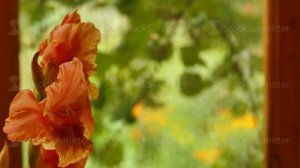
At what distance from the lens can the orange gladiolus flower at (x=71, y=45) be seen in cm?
92

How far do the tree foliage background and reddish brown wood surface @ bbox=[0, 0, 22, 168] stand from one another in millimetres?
205

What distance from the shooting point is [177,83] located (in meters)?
1.44

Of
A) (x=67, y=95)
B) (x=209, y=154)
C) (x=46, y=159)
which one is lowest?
(x=209, y=154)

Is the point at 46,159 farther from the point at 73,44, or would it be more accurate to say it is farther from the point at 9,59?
the point at 9,59

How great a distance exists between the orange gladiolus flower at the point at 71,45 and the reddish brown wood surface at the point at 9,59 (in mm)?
395

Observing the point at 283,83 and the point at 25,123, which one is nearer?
the point at 25,123

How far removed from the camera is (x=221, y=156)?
57.8 inches

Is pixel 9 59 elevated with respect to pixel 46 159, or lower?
elevated

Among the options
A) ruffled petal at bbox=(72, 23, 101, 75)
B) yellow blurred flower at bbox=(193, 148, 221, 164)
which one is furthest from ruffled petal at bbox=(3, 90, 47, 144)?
yellow blurred flower at bbox=(193, 148, 221, 164)

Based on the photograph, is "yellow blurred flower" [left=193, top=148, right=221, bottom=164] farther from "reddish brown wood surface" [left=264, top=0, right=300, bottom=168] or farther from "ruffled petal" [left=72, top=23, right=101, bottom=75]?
"ruffled petal" [left=72, top=23, right=101, bottom=75]

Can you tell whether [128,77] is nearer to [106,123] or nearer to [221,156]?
[106,123]

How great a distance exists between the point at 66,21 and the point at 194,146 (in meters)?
0.65

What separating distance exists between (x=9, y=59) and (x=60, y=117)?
1.71ft

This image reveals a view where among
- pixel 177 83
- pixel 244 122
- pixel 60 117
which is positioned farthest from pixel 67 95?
pixel 244 122
